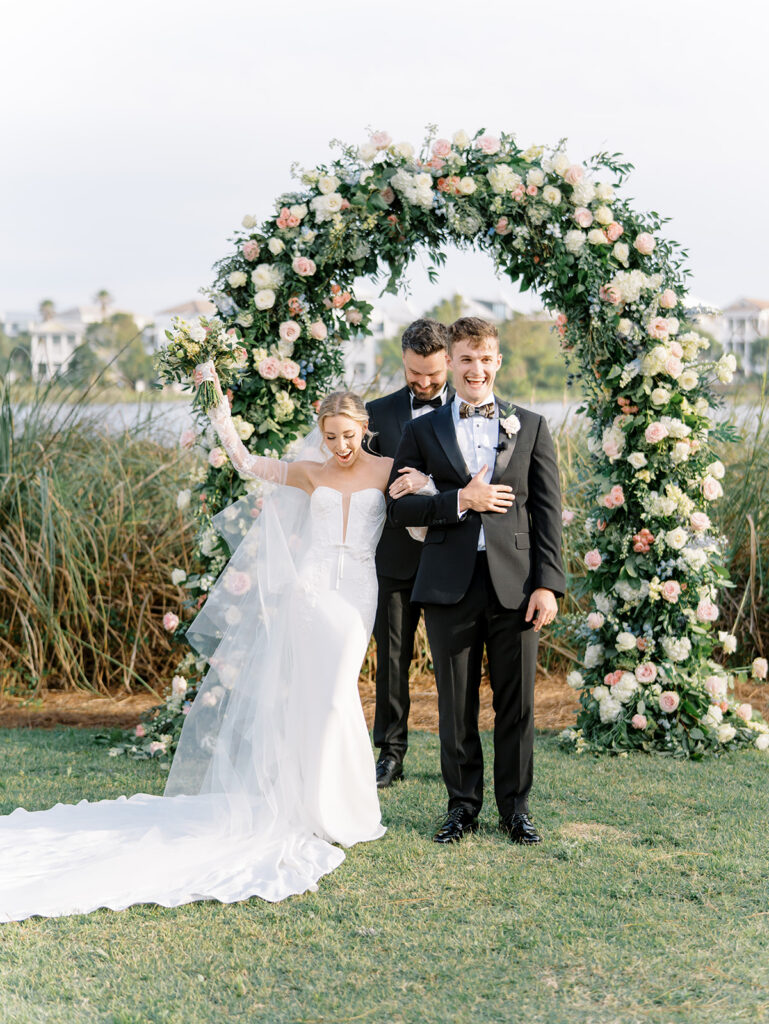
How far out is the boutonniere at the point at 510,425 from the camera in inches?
166

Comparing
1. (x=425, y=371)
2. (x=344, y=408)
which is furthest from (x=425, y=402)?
(x=344, y=408)

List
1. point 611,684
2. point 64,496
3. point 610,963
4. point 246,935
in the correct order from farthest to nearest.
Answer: point 64,496 < point 611,684 < point 246,935 < point 610,963

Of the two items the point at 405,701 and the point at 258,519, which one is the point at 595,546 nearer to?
the point at 405,701

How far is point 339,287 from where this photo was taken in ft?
19.8

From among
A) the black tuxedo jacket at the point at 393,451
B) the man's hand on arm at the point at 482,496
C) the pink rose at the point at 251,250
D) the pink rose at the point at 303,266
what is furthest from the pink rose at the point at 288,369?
the man's hand on arm at the point at 482,496

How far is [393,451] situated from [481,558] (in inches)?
45.3

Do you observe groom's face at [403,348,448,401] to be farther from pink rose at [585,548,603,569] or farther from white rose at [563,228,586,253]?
pink rose at [585,548,603,569]

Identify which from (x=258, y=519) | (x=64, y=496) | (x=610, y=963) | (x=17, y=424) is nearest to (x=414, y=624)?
(x=258, y=519)

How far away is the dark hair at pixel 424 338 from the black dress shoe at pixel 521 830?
84.3 inches

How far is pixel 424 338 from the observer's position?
4977mm

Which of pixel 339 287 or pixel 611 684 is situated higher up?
pixel 339 287

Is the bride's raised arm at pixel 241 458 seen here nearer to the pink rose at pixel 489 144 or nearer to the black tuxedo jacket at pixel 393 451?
the black tuxedo jacket at pixel 393 451

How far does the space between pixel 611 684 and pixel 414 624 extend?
141 centimetres

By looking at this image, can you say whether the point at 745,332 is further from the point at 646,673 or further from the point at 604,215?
the point at 646,673
